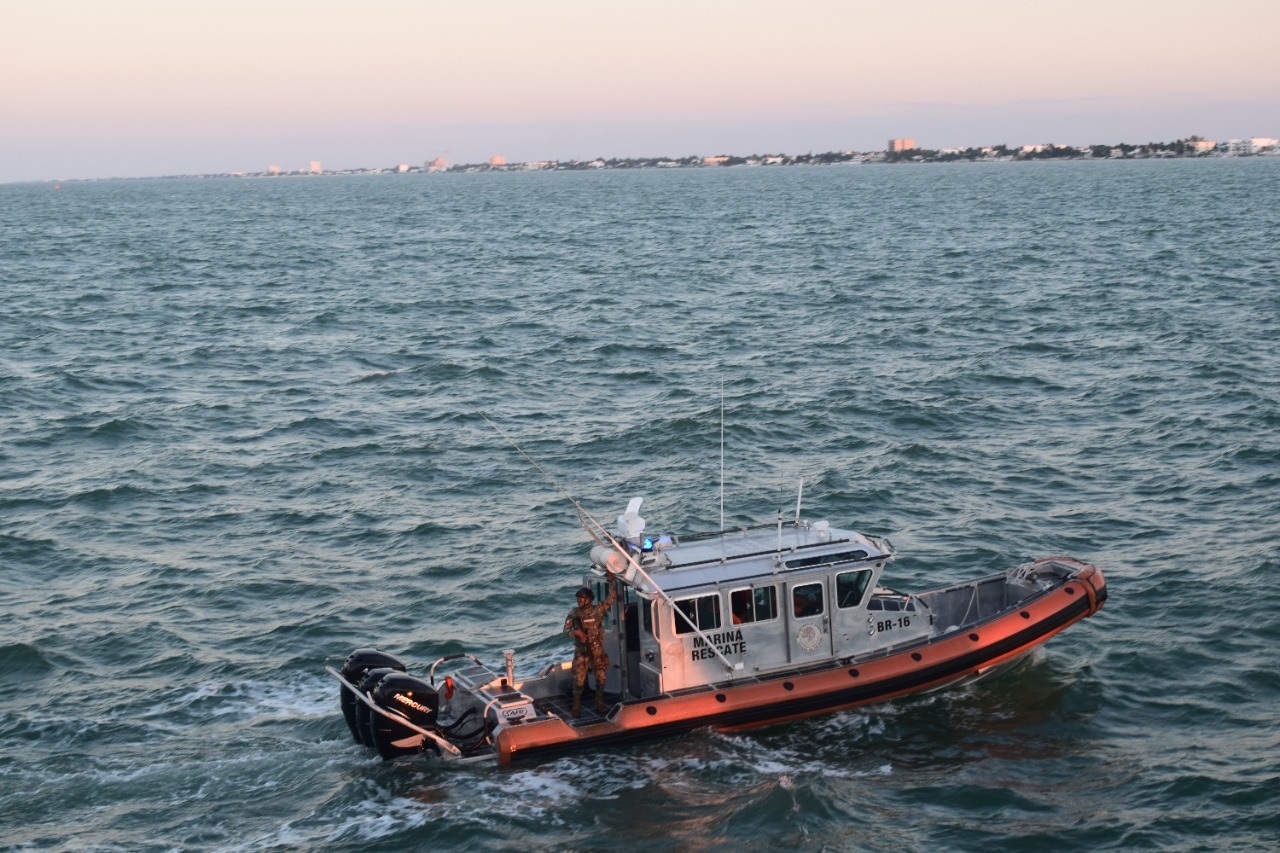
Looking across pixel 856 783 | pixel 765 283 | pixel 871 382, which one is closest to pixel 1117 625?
pixel 856 783

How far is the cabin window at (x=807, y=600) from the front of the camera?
54.1 ft

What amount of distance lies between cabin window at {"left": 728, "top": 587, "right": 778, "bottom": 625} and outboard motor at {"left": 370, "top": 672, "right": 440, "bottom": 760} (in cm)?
357

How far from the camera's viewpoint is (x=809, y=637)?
54.9 ft

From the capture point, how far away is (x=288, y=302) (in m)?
55.6

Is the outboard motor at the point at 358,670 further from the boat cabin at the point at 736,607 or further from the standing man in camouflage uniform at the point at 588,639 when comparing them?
the boat cabin at the point at 736,607

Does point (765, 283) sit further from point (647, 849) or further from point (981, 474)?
point (647, 849)

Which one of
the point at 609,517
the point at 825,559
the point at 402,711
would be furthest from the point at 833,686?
the point at 609,517

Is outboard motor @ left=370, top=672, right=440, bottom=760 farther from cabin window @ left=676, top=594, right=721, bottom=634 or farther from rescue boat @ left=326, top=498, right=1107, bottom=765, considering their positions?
cabin window @ left=676, top=594, right=721, bottom=634

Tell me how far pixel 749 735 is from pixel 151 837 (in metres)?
6.68

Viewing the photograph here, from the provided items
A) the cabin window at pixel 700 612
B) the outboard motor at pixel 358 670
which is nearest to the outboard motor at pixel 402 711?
the outboard motor at pixel 358 670

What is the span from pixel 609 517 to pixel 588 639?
27.0 feet

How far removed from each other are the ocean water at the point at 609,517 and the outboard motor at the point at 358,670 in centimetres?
44

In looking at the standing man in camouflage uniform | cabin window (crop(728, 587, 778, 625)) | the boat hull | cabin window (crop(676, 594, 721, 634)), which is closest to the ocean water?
the boat hull

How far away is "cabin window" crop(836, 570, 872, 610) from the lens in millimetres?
16594
